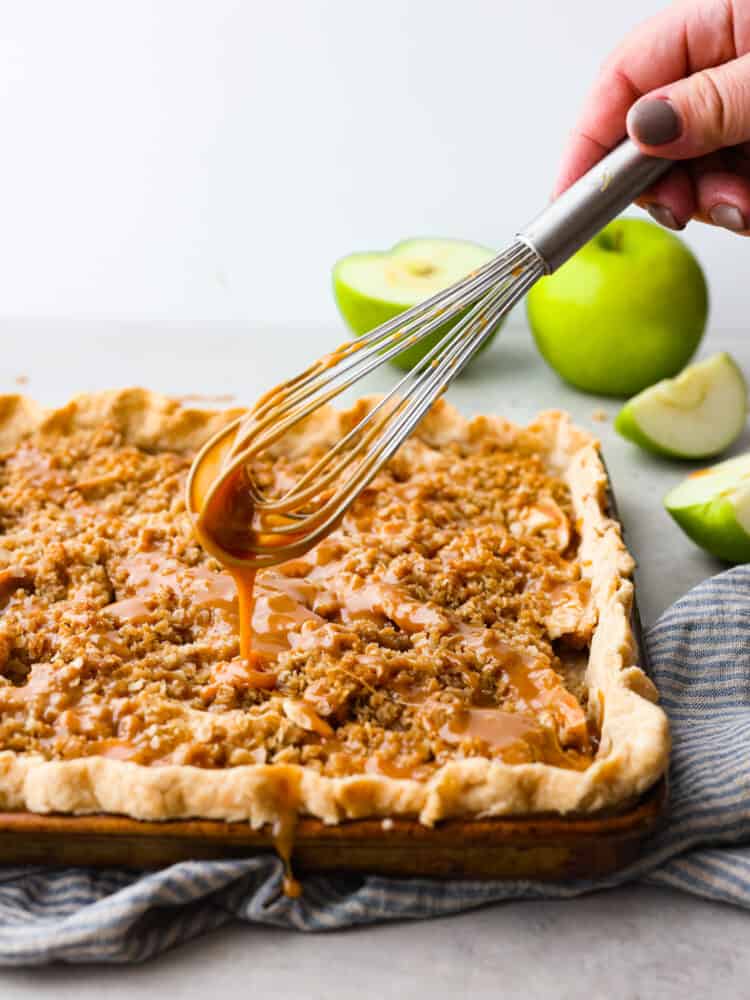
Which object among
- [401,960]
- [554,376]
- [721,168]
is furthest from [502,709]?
[554,376]

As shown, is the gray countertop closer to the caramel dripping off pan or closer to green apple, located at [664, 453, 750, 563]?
the caramel dripping off pan

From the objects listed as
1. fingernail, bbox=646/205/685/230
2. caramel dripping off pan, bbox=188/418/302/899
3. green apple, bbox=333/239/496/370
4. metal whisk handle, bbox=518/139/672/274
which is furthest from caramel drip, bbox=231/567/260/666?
green apple, bbox=333/239/496/370

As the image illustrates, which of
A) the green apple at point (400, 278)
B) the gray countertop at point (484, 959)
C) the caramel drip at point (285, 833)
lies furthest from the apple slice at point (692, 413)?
the caramel drip at point (285, 833)

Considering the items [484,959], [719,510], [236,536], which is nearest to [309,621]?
[236,536]

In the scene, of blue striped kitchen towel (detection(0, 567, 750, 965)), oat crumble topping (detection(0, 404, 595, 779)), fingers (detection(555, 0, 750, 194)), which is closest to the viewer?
blue striped kitchen towel (detection(0, 567, 750, 965))

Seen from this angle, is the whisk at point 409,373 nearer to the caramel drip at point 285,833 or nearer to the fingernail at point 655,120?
the fingernail at point 655,120

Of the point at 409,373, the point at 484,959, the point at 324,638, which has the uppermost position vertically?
the point at 409,373

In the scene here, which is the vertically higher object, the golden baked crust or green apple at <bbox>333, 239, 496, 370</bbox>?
green apple at <bbox>333, 239, 496, 370</bbox>

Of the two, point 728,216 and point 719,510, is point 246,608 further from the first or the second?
point 728,216
